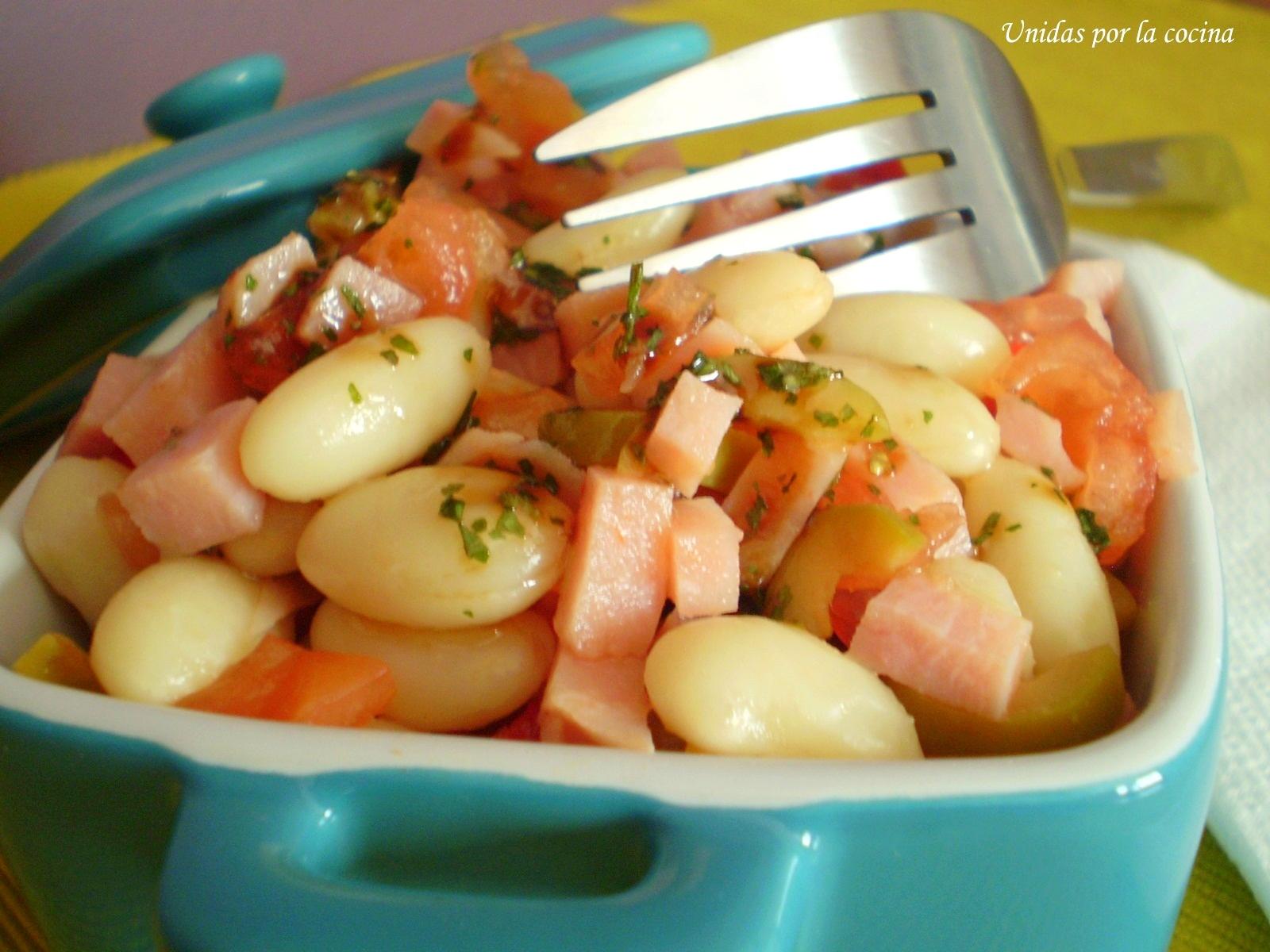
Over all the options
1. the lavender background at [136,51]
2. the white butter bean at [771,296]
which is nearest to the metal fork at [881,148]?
the white butter bean at [771,296]

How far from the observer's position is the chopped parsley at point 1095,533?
692mm

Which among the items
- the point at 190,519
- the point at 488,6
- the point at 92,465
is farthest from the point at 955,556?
the point at 488,6

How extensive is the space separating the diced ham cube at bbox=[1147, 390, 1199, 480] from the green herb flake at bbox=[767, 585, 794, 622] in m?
0.25

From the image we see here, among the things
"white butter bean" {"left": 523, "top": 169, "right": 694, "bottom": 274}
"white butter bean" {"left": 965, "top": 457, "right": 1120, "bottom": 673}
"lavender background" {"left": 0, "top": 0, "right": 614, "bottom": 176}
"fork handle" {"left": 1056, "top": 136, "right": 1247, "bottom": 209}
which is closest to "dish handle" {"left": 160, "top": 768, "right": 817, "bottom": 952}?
"white butter bean" {"left": 965, "top": 457, "right": 1120, "bottom": 673}

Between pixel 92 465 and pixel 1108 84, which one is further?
pixel 1108 84

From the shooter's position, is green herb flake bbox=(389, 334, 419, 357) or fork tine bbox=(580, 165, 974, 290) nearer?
green herb flake bbox=(389, 334, 419, 357)

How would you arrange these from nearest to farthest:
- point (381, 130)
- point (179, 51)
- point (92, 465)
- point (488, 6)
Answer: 1. point (92, 465)
2. point (381, 130)
3. point (179, 51)
4. point (488, 6)

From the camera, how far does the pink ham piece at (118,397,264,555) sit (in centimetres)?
64

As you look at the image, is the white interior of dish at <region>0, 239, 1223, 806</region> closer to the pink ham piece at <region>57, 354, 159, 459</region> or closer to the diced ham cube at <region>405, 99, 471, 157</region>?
the pink ham piece at <region>57, 354, 159, 459</region>

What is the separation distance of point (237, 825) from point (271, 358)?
35 cm

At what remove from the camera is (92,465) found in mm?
729

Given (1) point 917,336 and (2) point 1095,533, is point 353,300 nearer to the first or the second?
(1) point 917,336

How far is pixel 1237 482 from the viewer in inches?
38.0

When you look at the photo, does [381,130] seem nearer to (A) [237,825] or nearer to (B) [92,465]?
(B) [92,465]
